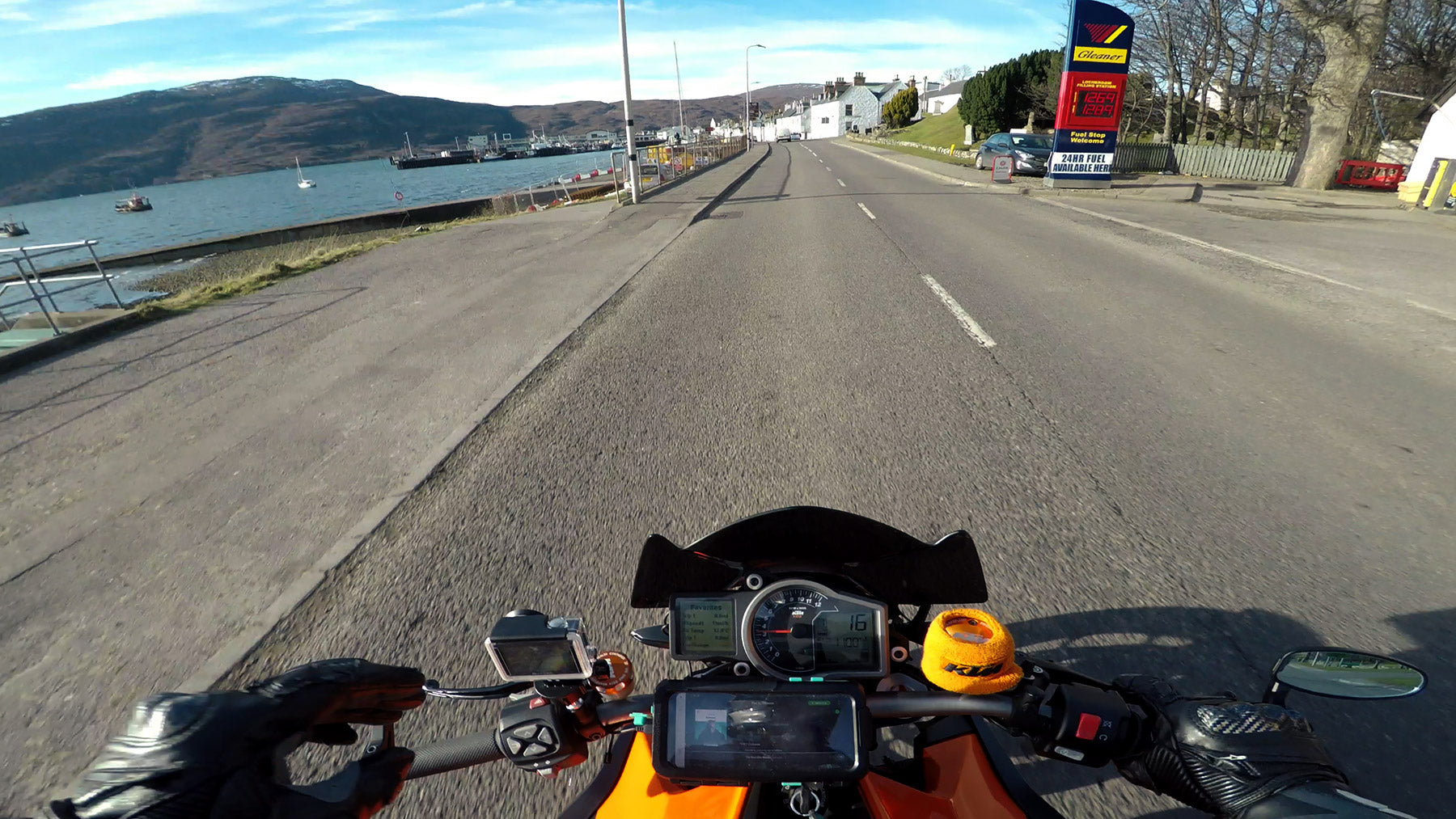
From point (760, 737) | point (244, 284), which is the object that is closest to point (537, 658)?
point (760, 737)

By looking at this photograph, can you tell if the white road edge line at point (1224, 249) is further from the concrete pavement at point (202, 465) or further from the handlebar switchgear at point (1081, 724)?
the handlebar switchgear at point (1081, 724)

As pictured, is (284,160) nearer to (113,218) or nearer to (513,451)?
(113,218)

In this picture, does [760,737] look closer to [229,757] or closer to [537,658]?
[537,658]

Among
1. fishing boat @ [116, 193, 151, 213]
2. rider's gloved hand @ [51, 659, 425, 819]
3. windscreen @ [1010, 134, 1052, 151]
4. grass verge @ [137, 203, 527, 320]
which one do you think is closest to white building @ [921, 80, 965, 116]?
windscreen @ [1010, 134, 1052, 151]

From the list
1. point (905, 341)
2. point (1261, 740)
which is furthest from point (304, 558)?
point (905, 341)

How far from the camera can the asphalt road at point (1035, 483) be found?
2449mm

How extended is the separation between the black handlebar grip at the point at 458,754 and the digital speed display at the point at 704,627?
47cm

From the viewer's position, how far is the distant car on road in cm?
2362

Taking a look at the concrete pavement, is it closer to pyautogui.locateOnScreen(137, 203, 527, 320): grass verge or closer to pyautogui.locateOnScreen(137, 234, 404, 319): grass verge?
pyautogui.locateOnScreen(137, 234, 404, 319): grass verge

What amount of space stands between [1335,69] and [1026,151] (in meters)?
8.51

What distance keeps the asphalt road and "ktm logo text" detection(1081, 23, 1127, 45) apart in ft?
46.8

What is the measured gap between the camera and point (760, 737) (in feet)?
4.17

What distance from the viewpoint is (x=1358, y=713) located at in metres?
2.17

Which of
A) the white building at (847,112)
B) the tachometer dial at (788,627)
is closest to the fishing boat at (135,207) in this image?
the white building at (847,112)
